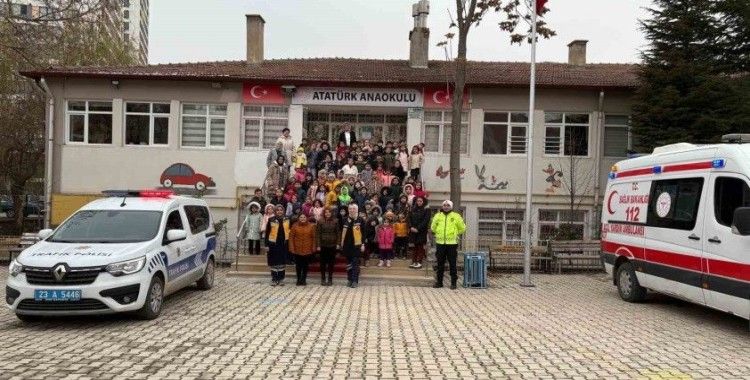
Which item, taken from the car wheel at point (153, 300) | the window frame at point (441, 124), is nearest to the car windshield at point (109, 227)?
the car wheel at point (153, 300)

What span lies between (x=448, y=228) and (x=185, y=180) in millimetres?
10532

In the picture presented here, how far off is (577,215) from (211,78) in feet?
42.3

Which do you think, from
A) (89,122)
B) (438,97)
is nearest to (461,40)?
(438,97)

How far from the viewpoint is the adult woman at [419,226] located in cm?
1510

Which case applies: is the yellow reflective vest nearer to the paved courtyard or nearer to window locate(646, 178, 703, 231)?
the paved courtyard

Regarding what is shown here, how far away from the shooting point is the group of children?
1505cm

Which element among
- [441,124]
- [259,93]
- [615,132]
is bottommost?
[615,132]

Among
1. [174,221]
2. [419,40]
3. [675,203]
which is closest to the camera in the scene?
[675,203]

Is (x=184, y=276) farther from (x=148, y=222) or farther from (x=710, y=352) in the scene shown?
(x=710, y=352)

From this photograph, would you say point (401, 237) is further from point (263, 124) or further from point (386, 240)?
point (263, 124)

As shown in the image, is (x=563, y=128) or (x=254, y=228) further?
(x=563, y=128)

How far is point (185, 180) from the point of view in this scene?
20.7m

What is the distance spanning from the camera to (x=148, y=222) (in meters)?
10.1

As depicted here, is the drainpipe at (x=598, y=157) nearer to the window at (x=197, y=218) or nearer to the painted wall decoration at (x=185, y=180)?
the painted wall decoration at (x=185, y=180)
